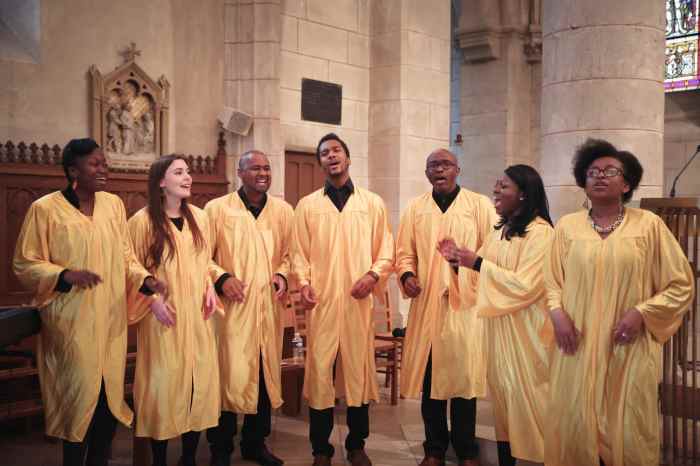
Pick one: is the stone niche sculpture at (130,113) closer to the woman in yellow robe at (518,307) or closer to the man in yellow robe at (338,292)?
the man in yellow robe at (338,292)

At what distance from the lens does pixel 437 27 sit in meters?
9.54

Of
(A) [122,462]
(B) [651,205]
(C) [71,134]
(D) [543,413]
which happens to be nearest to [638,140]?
(B) [651,205]

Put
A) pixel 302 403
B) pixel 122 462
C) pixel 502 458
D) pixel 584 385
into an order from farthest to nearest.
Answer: pixel 302 403 < pixel 122 462 < pixel 502 458 < pixel 584 385

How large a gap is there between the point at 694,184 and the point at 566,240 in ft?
27.4

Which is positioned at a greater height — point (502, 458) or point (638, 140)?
point (638, 140)

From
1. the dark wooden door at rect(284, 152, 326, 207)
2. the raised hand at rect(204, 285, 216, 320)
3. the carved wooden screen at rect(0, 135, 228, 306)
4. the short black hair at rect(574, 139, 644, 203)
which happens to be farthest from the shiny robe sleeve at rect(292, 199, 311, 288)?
the dark wooden door at rect(284, 152, 326, 207)

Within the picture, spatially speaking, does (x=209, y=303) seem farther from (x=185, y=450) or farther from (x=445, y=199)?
(x=445, y=199)

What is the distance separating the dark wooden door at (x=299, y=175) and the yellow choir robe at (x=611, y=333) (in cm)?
550

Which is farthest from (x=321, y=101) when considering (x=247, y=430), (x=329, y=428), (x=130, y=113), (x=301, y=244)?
(x=329, y=428)

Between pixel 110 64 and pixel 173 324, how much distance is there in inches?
164

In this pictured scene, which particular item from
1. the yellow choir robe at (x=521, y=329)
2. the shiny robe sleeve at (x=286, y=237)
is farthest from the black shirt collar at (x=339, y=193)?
the yellow choir robe at (x=521, y=329)

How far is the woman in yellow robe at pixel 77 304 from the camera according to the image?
3783 millimetres

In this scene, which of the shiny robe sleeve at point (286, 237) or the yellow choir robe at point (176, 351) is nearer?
the yellow choir robe at point (176, 351)

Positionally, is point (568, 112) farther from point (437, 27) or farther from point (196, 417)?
point (437, 27)
